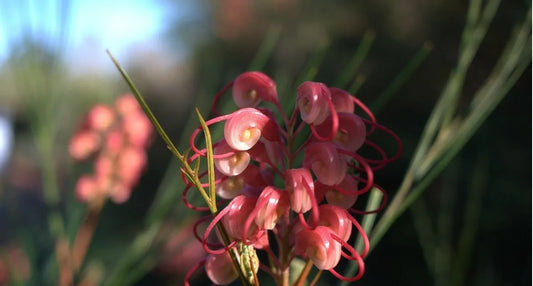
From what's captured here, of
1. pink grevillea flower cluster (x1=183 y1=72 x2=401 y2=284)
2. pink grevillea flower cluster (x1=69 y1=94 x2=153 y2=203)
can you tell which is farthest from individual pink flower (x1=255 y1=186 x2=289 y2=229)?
pink grevillea flower cluster (x1=69 y1=94 x2=153 y2=203)

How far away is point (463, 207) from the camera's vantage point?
1.18m

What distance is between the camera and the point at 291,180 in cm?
26

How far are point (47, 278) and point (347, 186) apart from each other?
23.3 inches

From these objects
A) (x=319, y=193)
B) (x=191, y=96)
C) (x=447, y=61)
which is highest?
(x=319, y=193)

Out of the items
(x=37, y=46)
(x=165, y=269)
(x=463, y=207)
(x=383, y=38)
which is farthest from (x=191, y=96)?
(x=37, y=46)

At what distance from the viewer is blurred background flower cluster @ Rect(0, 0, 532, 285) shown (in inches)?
19.3

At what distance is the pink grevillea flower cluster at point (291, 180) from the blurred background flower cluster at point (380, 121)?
0.23ft

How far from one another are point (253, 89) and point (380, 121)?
1232 millimetres

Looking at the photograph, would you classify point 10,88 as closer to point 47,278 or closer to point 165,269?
point 165,269

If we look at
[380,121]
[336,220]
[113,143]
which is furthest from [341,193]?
[380,121]

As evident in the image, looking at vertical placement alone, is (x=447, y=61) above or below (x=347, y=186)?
below

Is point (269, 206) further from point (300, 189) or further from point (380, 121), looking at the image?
point (380, 121)

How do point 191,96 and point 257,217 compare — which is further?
point 191,96

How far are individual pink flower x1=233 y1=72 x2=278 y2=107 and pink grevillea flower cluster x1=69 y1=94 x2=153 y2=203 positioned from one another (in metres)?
0.50
